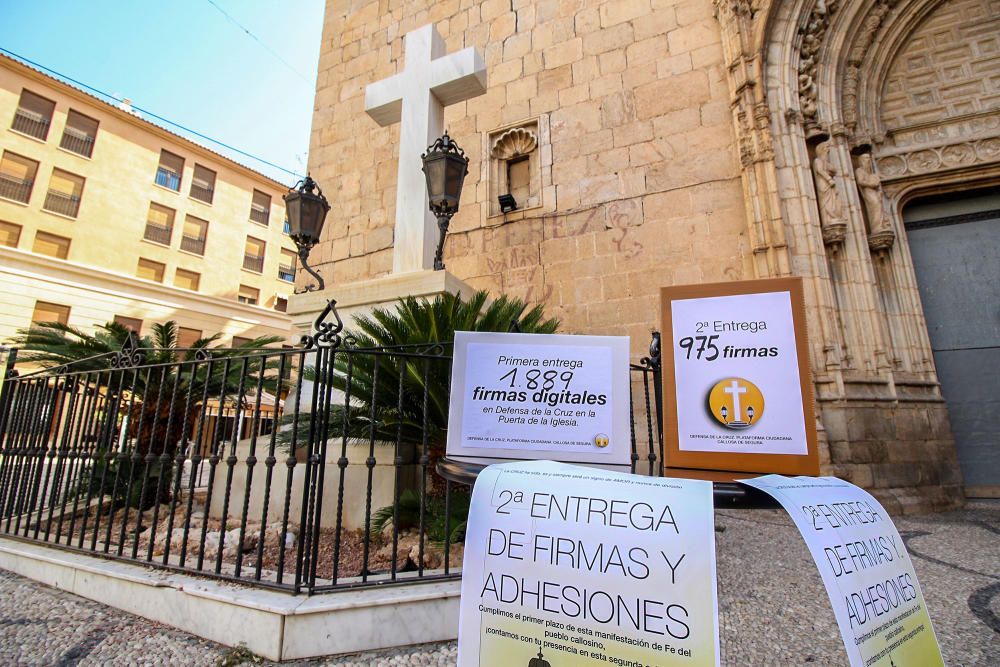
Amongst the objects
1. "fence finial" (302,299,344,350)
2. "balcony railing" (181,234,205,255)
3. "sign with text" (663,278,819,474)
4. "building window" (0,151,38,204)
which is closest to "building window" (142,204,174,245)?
"balcony railing" (181,234,205,255)

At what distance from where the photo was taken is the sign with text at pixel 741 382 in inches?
68.6

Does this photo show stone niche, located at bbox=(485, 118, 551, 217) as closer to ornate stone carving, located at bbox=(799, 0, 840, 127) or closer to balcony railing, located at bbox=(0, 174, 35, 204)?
ornate stone carving, located at bbox=(799, 0, 840, 127)

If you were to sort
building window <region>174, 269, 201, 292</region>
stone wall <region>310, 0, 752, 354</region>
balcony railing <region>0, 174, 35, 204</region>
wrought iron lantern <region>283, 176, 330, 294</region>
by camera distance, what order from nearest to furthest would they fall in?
wrought iron lantern <region>283, 176, 330, 294</region> → stone wall <region>310, 0, 752, 354</region> → balcony railing <region>0, 174, 35, 204</region> → building window <region>174, 269, 201, 292</region>

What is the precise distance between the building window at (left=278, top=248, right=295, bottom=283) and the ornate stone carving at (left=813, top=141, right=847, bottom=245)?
2523cm

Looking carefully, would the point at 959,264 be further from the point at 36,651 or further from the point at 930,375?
the point at 36,651

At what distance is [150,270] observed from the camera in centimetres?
2038

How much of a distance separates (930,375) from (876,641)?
6.22 meters

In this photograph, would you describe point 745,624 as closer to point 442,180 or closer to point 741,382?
point 741,382

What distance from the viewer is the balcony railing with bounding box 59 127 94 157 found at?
61.5ft

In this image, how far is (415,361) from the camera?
3.30 m

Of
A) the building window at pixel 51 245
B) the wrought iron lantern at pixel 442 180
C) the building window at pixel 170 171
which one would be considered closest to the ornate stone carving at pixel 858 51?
the wrought iron lantern at pixel 442 180

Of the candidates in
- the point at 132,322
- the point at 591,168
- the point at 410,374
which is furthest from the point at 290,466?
the point at 132,322

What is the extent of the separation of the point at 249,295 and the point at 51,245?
303 inches

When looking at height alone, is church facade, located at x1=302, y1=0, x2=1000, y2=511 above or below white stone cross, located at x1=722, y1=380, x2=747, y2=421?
above
